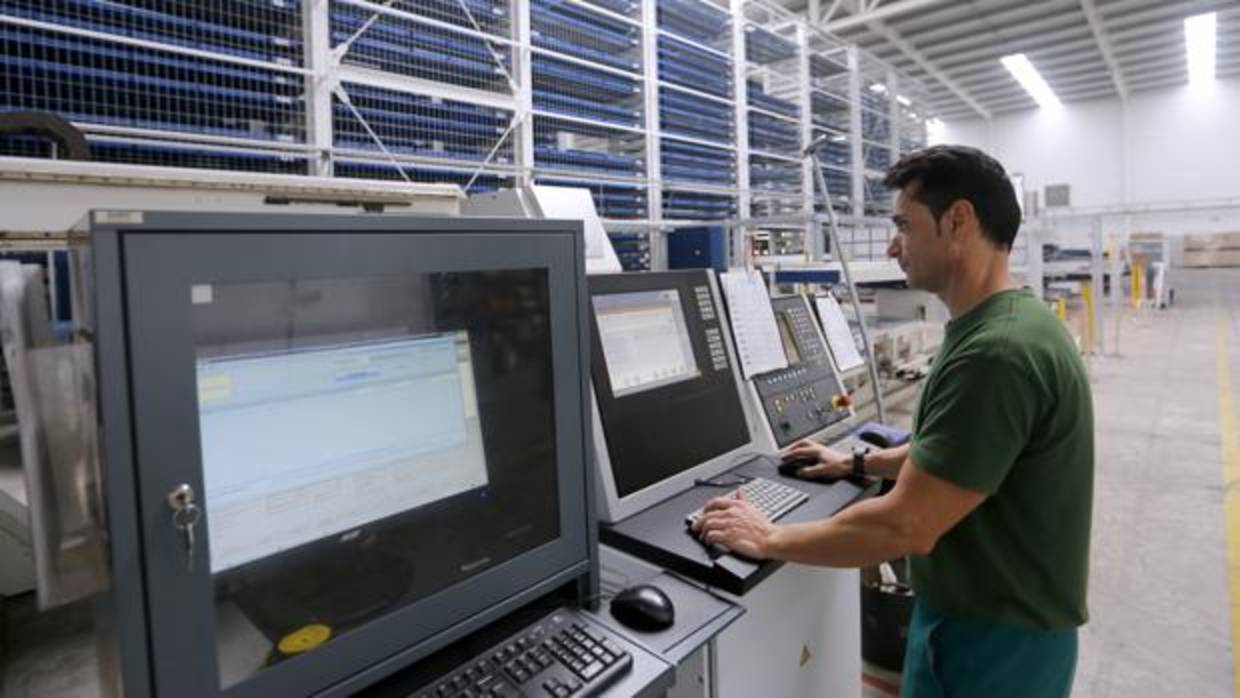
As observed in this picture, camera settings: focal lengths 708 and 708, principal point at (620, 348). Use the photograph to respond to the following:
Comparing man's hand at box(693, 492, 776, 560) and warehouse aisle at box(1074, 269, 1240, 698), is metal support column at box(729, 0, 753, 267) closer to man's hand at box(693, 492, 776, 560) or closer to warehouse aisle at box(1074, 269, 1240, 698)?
warehouse aisle at box(1074, 269, 1240, 698)

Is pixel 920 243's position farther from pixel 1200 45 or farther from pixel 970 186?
pixel 1200 45

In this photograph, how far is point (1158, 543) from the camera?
309cm

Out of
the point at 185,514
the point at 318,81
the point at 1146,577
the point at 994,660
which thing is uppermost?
the point at 318,81

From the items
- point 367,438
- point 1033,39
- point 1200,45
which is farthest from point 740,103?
point 1200,45

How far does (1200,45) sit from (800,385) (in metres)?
13.1

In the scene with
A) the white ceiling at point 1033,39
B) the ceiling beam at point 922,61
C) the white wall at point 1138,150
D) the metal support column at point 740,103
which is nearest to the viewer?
the metal support column at point 740,103

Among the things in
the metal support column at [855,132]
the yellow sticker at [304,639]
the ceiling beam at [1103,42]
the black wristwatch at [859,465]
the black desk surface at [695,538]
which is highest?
the ceiling beam at [1103,42]

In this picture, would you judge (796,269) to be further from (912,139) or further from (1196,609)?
(912,139)

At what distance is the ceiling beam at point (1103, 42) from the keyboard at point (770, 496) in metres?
9.89

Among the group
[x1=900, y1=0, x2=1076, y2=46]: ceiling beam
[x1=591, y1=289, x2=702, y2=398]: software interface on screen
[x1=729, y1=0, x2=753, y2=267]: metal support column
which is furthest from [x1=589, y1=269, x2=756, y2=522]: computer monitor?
[x1=900, y1=0, x2=1076, y2=46]: ceiling beam

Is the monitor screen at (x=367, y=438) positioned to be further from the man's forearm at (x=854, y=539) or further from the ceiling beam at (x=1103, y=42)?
the ceiling beam at (x=1103, y=42)

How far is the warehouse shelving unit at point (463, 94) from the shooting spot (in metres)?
2.30

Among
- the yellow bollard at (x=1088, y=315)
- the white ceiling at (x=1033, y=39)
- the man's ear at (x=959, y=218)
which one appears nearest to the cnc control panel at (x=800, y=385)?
the man's ear at (x=959, y=218)

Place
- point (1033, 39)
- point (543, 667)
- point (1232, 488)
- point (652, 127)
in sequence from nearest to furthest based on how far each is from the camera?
point (543, 667) → point (1232, 488) → point (652, 127) → point (1033, 39)
